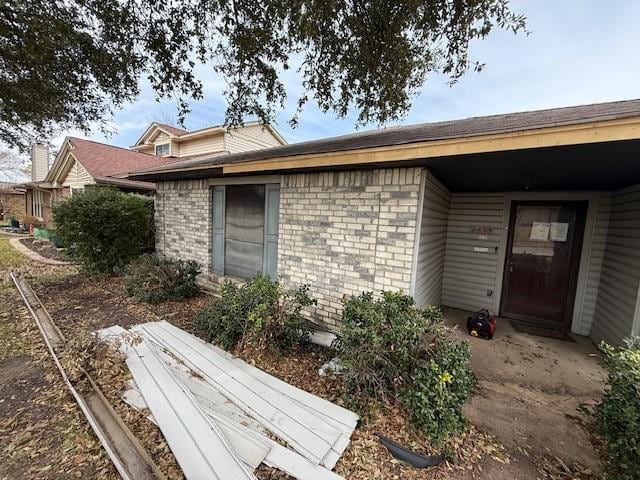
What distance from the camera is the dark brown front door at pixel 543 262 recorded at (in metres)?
4.74

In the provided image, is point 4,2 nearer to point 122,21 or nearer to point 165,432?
point 122,21

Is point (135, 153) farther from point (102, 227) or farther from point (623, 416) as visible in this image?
point (623, 416)

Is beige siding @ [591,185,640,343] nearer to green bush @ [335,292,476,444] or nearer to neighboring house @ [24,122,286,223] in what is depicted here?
green bush @ [335,292,476,444]

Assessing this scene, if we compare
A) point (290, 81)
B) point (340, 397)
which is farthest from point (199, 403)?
point (290, 81)

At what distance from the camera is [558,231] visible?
4.83m

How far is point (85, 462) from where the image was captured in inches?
79.2

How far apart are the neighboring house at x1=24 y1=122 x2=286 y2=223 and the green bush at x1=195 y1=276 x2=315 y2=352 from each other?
9.36 meters

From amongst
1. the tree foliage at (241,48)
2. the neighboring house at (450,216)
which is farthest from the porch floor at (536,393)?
the tree foliage at (241,48)

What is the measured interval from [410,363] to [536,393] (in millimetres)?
1728

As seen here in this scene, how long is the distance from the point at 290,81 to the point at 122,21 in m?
2.67

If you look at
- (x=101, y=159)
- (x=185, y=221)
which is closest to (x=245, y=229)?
(x=185, y=221)

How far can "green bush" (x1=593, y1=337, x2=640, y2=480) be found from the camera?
5.51 feet

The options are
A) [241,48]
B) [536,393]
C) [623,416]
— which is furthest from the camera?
[241,48]

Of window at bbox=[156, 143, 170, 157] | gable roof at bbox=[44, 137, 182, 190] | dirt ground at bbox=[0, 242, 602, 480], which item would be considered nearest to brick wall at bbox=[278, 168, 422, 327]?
dirt ground at bbox=[0, 242, 602, 480]
